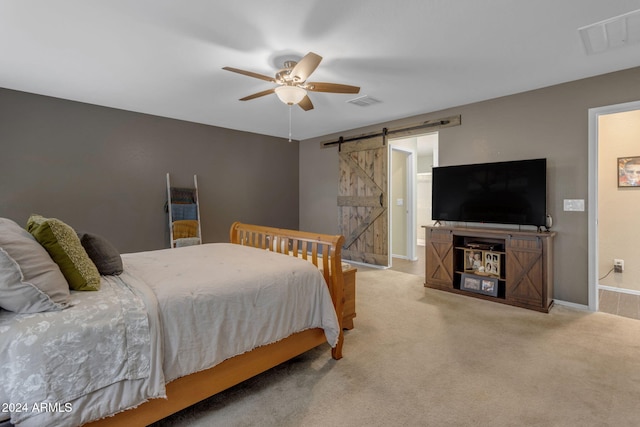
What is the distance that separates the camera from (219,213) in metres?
5.25

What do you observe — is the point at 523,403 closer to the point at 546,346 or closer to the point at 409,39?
the point at 546,346

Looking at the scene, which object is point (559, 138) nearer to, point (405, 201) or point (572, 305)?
point (572, 305)

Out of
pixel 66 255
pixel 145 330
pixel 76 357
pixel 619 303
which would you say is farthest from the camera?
pixel 619 303

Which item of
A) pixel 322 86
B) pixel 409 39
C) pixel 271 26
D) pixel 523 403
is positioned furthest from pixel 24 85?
pixel 523 403

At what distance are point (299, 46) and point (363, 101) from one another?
159cm

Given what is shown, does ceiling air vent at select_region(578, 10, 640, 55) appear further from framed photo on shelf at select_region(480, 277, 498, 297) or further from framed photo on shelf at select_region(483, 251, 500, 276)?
framed photo on shelf at select_region(480, 277, 498, 297)

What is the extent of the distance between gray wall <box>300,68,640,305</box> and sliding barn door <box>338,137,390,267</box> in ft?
4.31

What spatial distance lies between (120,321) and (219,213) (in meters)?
4.05

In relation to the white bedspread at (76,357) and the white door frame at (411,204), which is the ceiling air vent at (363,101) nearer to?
the white door frame at (411,204)

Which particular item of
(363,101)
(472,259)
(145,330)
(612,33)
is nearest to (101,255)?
(145,330)

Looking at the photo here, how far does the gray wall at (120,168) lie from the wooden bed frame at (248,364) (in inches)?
106

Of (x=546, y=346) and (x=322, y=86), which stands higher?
(x=322, y=86)

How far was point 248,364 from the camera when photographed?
180 centimetres

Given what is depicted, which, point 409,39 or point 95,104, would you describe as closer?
point 409,39
